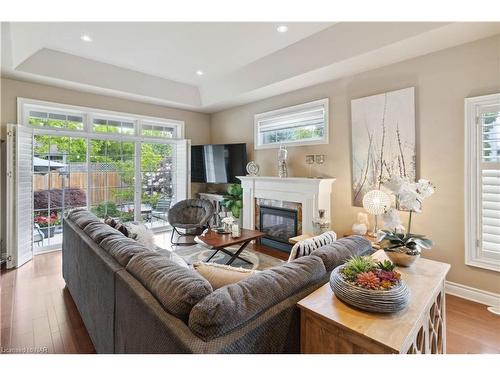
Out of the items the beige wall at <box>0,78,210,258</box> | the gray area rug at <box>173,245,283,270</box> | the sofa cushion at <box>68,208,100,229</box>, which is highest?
the beige wall at <box>0,78,210,258</box>

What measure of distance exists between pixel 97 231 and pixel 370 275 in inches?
82.6

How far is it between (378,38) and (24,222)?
17.8 feet

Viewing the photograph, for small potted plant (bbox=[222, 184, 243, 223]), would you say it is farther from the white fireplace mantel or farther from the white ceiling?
the white ceiling

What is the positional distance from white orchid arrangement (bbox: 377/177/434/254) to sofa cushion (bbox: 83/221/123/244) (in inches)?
81.3

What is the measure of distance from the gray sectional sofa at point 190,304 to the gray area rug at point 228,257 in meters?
2.02


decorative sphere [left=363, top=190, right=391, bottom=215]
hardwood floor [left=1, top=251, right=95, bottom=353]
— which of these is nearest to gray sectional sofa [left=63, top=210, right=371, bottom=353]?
hardwood floor [left=1, top=251, right=95, bottom=353]

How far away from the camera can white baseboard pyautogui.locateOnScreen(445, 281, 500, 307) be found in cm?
260

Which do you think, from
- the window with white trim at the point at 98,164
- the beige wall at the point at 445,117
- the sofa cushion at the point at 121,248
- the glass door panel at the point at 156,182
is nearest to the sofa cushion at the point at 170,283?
the sofa cushion at the point at 121,248

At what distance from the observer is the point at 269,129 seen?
4961mm

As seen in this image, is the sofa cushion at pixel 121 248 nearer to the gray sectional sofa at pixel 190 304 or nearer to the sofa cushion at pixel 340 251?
the gray sectional sofa at pixel 190 304

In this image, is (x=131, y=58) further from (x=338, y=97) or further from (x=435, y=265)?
(x=435, y=265)
